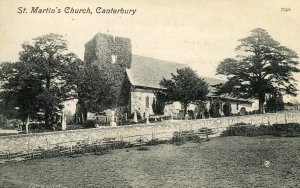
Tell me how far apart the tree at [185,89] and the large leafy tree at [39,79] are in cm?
986

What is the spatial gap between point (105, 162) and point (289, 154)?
9555 millimetres

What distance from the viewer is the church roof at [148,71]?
128 feet

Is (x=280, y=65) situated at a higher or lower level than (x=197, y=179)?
higher

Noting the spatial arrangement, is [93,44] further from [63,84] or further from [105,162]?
[105,162]

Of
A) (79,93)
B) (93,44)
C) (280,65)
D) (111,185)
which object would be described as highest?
(93,44)

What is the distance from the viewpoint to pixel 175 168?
54.0 ft

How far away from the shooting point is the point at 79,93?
31.4 metres

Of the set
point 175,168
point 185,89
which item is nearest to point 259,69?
point 185,89

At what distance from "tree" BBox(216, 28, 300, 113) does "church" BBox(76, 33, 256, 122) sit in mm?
5187

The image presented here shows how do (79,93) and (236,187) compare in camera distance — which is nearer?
(236,187)

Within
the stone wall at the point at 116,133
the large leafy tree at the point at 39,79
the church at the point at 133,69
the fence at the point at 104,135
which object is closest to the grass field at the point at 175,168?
the fence at the point at 104,135

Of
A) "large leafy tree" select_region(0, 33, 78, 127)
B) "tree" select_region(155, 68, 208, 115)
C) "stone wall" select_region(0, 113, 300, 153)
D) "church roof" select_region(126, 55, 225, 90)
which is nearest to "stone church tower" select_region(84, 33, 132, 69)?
"church roof" select_region(126, 55, 225, 90)

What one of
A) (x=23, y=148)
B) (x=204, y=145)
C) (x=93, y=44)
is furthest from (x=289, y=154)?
(x=93, y=44)

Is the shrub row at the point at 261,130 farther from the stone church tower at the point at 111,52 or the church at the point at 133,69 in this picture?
the stone church tower at the point at 111,52
